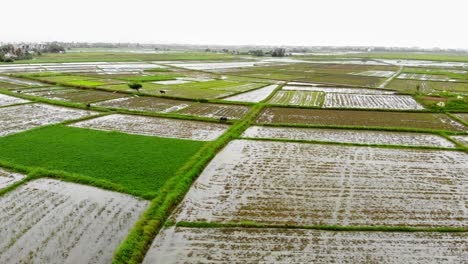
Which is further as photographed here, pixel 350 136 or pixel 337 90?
pixel 337 90

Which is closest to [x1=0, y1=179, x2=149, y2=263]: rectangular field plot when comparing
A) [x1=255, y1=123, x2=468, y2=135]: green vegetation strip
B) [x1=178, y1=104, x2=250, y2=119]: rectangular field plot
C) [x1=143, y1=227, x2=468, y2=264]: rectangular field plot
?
[x1=143, y1=227, x2=468, y2=264]: rectangular field plot

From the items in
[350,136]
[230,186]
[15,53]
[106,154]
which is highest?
[15,53]

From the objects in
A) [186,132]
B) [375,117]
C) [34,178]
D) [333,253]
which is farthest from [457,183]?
[34,178]

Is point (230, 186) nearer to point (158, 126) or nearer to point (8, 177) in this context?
point (8, 177)

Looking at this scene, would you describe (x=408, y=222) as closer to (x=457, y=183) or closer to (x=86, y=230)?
(x=457, y=183)

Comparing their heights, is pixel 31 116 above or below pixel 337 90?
below

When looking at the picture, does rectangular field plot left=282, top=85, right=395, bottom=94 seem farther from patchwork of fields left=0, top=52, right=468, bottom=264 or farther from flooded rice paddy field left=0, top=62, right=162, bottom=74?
flooded rice paddy field left=0, top=62, right=162, bottom=74

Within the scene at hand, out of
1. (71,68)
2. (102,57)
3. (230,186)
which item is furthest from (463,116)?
(102,57)

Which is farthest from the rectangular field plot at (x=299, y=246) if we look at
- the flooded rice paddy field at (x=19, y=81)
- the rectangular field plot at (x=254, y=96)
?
the flooded rice paddy field at (x=19, y=81)
